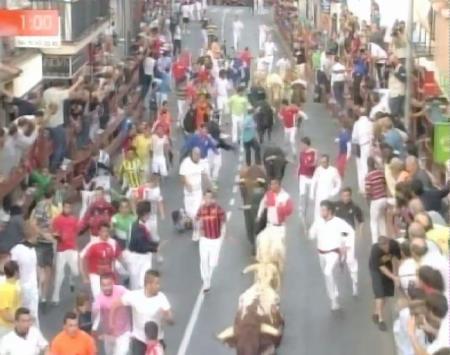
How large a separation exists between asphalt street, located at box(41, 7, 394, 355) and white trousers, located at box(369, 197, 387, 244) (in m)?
0.66

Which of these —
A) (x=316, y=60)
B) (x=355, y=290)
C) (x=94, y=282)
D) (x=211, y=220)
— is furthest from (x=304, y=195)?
(x=316, y=60)

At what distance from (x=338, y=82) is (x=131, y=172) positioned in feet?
49.5

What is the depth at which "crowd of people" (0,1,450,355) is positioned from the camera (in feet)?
56.6

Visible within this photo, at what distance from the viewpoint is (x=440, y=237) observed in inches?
719

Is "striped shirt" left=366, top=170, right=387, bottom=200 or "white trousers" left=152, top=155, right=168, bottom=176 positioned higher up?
"striped shirt" left=366, top=170, right=387, bottom=200

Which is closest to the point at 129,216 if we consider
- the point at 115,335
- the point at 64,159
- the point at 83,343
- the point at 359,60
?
the point at 115,335

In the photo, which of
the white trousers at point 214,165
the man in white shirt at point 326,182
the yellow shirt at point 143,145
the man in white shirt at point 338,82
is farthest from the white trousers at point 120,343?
the man in white shirt at point 338,82

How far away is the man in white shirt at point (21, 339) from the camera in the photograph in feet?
52.5

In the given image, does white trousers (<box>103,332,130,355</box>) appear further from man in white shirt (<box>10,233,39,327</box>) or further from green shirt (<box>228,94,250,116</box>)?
green shirt (<box>228,94,250,116</box>)

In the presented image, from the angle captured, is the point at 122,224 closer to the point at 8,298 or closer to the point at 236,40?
the point at 8,298

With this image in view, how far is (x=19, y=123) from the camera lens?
27.2 meters

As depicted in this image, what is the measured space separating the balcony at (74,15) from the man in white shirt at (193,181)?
9.40 m

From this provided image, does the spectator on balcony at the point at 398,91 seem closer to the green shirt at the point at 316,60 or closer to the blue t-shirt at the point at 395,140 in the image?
the blue t-shirt at the point at 395,140

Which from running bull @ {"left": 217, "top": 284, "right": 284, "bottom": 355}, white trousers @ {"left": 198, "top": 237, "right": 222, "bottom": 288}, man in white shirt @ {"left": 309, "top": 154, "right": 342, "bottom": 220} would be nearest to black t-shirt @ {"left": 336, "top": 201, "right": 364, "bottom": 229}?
white trousers @ {"left": 198, "top": 237, "right": 222, "bottom": 288}
